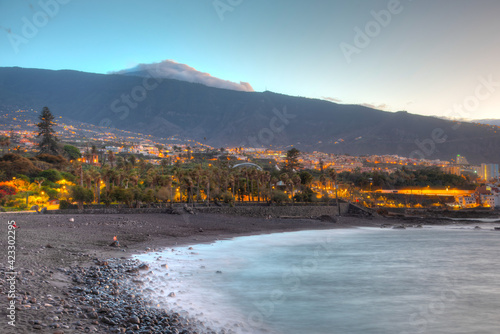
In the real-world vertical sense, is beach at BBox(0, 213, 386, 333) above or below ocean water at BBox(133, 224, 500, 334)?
above

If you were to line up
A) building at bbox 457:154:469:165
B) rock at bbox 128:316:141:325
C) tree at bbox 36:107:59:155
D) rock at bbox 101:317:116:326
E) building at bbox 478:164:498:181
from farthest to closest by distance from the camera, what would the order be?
building at bbox 457:154:469:165, building at bbox 478:164:498:181, tree at bbox 36:107:59:155, rock at bbox 128:316:141:325, rock at bbox 101:317:116:326

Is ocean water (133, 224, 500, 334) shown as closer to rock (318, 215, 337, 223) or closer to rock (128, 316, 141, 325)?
rock (128, 316, 141, 325)

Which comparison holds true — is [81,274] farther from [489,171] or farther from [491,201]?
[489,171]

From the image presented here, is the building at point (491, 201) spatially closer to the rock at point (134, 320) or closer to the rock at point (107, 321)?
the rock at point (134, 320)

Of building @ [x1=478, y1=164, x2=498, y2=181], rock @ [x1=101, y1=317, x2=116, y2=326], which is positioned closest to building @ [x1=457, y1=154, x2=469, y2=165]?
building @ [x1=478, y1=164, x2=498, y2=181]

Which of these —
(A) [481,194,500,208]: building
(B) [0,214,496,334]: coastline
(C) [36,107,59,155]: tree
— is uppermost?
(C) [36,107,59,155]: tree

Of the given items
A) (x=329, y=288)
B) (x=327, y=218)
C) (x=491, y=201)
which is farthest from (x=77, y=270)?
(x=491, y=201)

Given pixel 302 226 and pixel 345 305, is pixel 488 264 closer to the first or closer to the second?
pixel 345 305

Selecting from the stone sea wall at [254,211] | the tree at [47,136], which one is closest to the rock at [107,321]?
the stone sea wall at [254,211]

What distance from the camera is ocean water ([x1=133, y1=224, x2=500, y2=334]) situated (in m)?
11.6

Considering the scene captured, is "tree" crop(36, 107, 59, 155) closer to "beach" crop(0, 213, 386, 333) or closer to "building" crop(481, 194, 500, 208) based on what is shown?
"beach" crop(0, 213, 386, 333)

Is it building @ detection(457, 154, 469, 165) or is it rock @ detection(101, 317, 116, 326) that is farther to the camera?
building @ detection(457, 154, 469, 165)

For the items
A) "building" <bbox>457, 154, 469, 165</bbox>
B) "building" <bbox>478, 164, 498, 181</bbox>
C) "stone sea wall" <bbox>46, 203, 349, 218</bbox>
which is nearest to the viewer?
"stone sea wall" <bbox>46, 203, 349, 218</bbox>

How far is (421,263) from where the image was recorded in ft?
81.7
